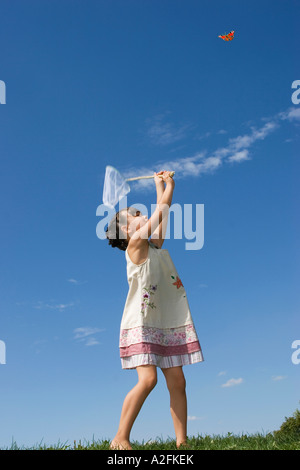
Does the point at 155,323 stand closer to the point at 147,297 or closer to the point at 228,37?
the point at 147,297

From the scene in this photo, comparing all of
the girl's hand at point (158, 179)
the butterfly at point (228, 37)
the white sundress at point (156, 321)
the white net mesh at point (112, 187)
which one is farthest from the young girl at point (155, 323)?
the butterfly at point (228, 37)

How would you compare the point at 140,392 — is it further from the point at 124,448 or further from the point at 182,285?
the point at 182,285

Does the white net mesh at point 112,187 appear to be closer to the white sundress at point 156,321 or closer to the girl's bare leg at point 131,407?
the white sundress at point 156,321

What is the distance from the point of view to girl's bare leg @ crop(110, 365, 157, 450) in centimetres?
520

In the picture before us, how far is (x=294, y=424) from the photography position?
8.10m

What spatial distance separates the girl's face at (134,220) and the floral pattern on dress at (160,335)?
111cm

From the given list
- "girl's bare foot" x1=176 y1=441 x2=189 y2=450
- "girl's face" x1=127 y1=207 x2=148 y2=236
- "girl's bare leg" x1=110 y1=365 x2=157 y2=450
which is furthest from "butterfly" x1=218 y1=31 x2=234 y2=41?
"girl's bare foot" x1=176 y1=441 x2=189 y2=450

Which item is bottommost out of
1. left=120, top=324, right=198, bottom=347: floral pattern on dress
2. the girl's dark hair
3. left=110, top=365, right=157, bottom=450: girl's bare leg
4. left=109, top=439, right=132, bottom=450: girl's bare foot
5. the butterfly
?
left=109, top=439, right=132, bottom=450: girl's bare foot

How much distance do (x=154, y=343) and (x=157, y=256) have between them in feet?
3.19

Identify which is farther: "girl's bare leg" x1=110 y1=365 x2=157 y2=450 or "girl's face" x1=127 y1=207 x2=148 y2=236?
"girl's face" x1=127 y1=207 x2=148 y2=236

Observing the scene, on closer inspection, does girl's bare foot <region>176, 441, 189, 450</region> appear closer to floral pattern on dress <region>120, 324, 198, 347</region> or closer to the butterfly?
floral pattern on dress <region>120, 324, 198, 347</region>

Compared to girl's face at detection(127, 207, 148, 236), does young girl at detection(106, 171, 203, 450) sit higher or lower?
lower

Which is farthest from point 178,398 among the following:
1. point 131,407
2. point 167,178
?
point 167,178

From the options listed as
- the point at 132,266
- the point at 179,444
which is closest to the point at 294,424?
the point at 179,444
